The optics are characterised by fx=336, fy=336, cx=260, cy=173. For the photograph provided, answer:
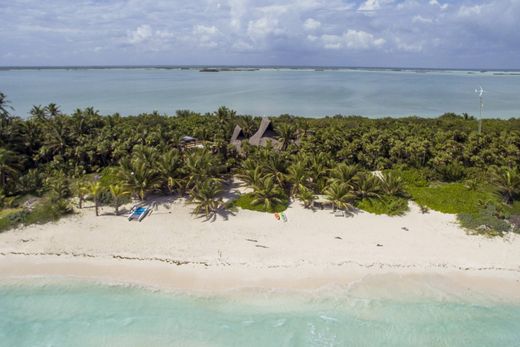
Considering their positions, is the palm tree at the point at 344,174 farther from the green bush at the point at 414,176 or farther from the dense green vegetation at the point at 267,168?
the green bush at the point at 414,176

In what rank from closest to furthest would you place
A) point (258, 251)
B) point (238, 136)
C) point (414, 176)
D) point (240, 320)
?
1. point (240, 320)
2. point (258, 251)
3. point (414, 176)
4. point (238, 136)

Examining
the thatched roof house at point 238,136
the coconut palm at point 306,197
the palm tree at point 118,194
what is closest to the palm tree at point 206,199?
the palm tree at point 118,194

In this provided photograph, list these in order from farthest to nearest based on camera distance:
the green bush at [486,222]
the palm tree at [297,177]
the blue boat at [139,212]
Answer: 1. the palm tree at [297,177]
2. the blue boat at [139,212]
3. the green bush at [486,222]

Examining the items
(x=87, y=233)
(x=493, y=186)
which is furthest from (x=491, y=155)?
(x=87, y=233)

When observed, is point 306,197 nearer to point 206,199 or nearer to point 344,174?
point 344,174

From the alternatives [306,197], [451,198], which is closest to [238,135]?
[306,197]

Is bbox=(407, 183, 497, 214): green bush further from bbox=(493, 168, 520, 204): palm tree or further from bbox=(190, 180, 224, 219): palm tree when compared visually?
bbox=(190, 180, 224, 219): palm tree

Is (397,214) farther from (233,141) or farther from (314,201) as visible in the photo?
(233,141)
